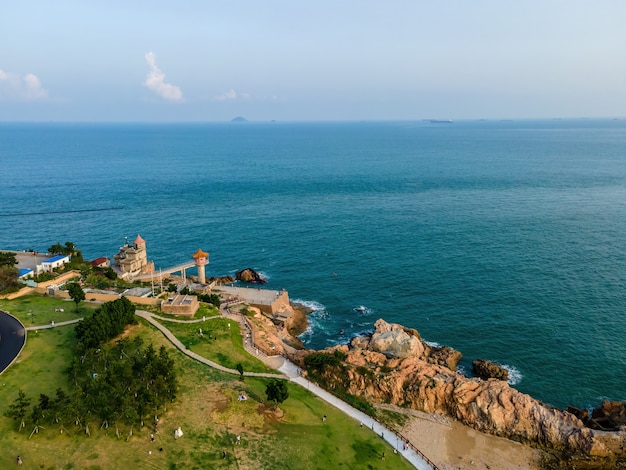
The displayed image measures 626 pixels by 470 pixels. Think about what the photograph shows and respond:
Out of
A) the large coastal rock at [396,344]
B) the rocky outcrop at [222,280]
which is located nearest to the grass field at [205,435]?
the large coastal rock at [396,344]

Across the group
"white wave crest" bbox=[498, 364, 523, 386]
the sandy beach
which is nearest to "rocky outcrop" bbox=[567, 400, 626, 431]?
"white wave crest" bbox=[498, 364, 523, 386]

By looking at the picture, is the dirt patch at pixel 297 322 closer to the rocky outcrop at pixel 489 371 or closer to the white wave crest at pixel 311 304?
the white wave crest at pixel 311 304

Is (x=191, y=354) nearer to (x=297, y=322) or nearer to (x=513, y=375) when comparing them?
(x=297, y=322)

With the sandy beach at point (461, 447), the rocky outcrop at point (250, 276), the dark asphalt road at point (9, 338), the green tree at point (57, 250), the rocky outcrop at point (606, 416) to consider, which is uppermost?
the green tree at point (57, 250)

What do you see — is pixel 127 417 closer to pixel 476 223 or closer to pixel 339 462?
pixel 339 462

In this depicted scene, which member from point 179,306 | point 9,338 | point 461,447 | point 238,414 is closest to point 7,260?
point 9,338

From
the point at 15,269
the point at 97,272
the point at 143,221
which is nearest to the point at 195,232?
the point at 143,221

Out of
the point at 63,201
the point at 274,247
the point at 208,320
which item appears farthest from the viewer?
the point at 63,201
